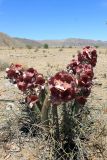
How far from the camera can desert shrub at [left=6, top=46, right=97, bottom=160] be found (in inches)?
211

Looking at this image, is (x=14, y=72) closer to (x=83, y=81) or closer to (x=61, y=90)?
(x=83, y=81)

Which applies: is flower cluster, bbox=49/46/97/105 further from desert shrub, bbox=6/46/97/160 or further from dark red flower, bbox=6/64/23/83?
dark red flower, bbox=6/64/23/83

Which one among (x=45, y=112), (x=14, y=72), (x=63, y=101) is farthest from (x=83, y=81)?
(x=14, y=72)

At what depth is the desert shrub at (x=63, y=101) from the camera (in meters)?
5.35

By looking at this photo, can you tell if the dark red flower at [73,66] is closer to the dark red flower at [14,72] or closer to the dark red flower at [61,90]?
the dark red flower at [14,72]

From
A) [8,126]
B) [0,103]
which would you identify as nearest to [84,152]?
[8,126]

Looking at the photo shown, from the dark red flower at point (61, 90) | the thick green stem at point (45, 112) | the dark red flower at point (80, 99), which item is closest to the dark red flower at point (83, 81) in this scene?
the dark red flower at point (80, 99)

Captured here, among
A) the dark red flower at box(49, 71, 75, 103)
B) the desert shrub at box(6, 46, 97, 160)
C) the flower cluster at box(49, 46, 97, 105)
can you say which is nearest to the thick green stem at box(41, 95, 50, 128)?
the desert shrub at box(6, 46, 97, 160)

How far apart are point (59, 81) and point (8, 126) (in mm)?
1580

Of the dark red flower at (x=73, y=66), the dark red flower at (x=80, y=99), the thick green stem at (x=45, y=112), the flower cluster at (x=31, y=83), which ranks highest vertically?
the dark red flower at (x=73, y=66)

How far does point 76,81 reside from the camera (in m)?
5.89

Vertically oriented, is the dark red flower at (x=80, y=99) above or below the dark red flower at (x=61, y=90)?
below

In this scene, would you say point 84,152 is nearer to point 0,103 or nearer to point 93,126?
point 93,126

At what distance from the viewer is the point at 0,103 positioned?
28.7 feet
